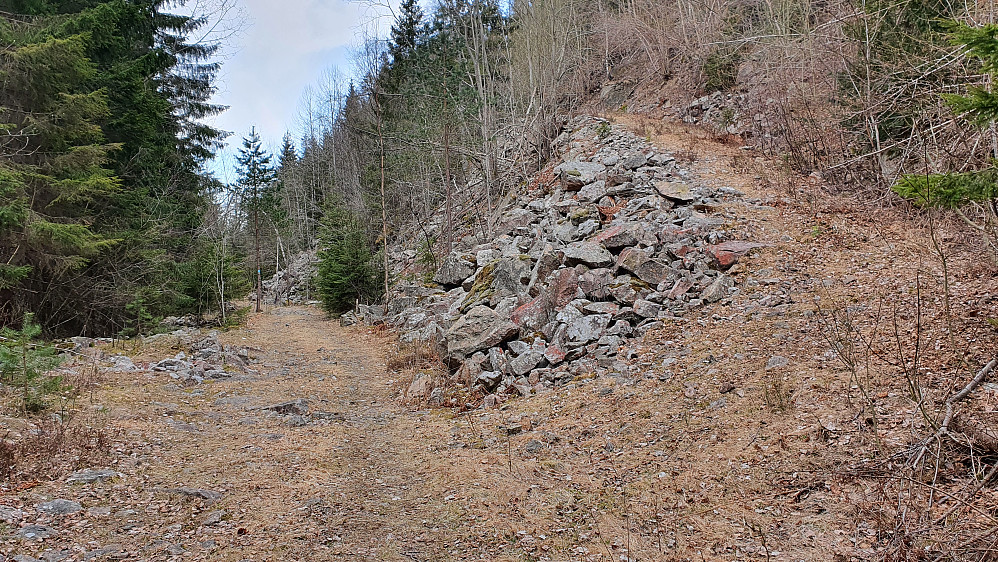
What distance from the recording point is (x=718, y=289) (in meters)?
8.24

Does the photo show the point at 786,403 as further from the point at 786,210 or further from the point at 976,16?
the point at 786,210

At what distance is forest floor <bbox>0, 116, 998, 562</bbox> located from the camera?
374 centimetres

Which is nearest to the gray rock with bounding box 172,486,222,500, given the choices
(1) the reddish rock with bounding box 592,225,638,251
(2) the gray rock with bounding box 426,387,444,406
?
(2) the gray rock with bounding box 426,387,444,406

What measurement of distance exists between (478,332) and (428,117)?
1441cm

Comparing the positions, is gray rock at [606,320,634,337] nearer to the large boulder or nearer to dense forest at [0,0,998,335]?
the large boulder

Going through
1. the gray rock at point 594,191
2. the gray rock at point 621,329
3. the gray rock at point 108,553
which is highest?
the gray rock at point 594,191

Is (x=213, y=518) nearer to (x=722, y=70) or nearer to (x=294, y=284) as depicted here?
(x=722, y=70)

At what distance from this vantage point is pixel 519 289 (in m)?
10.3

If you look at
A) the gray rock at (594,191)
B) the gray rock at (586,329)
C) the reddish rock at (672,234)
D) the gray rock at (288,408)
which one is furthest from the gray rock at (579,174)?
the gray rock at (288,408)

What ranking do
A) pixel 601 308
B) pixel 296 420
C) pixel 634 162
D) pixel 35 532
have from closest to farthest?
1. pixel 35 532
2. pixel 296 420
3. pixel 601 308
4. pixel 634 162

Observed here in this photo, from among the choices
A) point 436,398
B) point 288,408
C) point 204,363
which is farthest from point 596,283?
point 204,363

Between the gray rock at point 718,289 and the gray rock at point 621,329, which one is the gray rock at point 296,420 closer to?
the gray rock at point 621,329

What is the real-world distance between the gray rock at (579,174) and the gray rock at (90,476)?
38.2 feet

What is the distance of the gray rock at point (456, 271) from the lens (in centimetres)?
1421
